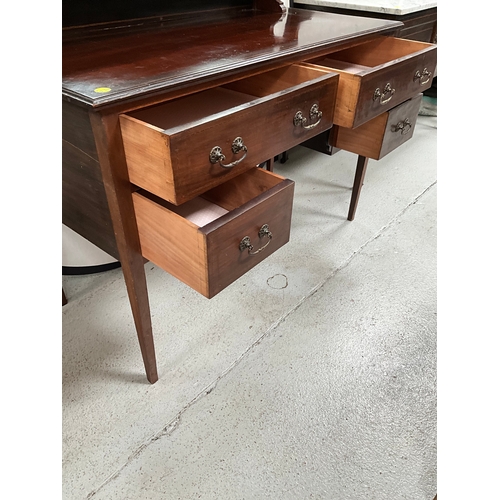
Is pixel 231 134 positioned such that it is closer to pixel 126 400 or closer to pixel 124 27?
pixel 124 27

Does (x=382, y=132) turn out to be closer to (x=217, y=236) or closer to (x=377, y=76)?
(x=377, y=76)

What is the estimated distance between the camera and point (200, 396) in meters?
1.12

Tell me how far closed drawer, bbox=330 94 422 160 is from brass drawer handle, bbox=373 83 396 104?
4.5 inches

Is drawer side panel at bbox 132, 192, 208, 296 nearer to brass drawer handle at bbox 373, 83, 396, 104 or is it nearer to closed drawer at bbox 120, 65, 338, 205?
closed drawer at bbox 120, 65, 338, 205

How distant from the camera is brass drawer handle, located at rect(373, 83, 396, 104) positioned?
3.55 feet

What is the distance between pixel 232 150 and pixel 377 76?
0.49m

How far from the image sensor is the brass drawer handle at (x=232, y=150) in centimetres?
75

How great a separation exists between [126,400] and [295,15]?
128cm

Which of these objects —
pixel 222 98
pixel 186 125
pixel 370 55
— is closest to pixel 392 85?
pixel 370 55

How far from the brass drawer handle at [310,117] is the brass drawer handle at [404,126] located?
0.47 metres

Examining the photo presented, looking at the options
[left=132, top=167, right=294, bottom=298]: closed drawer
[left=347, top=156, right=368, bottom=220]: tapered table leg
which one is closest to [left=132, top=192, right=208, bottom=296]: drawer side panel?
[left=132, top=167, right=294, bottom=298]: closed drawer

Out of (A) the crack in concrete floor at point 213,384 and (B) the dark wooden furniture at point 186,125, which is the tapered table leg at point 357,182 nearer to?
(A) the crack in concrete floor at point 213,384

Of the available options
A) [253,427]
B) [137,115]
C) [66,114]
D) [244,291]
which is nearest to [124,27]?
[137,115]

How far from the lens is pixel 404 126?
136 centimetres
